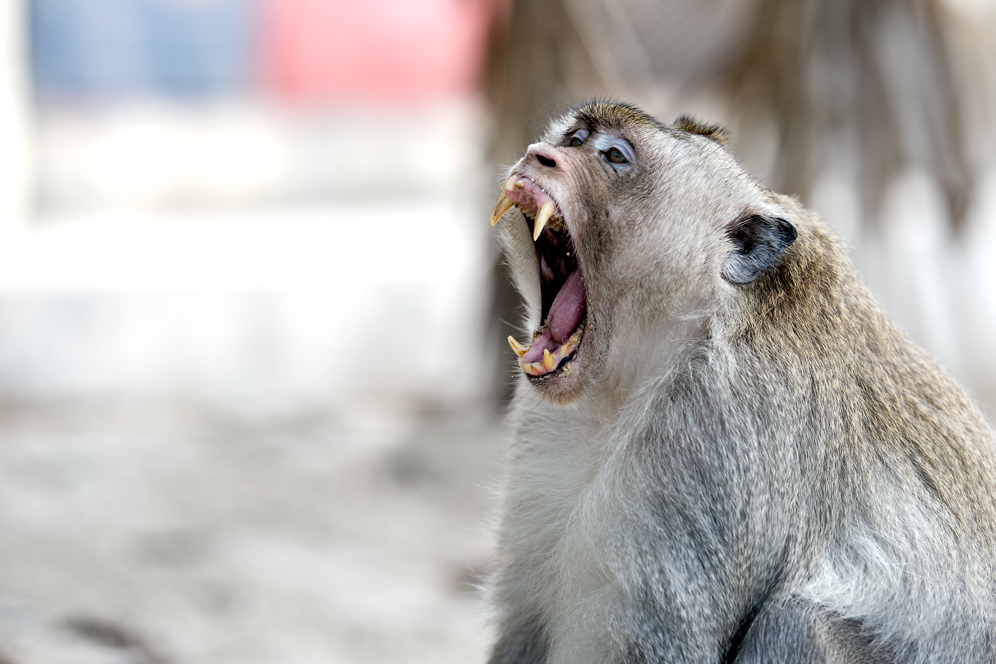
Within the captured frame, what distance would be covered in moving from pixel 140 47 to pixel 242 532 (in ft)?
14.0

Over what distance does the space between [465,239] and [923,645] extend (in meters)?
5.97

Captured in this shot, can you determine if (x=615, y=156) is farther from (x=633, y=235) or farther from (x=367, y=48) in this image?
(x=367, y=48)

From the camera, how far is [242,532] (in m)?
4.74

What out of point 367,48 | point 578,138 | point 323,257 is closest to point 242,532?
point 578,138

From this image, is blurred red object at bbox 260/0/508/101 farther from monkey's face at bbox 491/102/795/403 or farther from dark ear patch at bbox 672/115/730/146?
monkey's face at bbox 491/102/795/403

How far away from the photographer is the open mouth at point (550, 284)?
8.20ft

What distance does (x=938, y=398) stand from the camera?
8.89 ft

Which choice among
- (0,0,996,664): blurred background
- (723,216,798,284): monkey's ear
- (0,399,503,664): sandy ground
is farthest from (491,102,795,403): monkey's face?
(0,399,503,664): sandy ground

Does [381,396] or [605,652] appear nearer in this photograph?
[605,652]

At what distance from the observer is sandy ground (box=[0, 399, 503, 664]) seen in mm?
3699

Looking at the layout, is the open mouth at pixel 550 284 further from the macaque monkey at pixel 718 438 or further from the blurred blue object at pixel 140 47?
the blurred blue object at pixel 140 47

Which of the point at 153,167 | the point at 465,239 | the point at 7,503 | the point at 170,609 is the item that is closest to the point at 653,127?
the point at 170,609

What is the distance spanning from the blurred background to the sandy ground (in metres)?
0.02

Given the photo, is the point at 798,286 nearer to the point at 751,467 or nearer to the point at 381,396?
the point at 751,467
